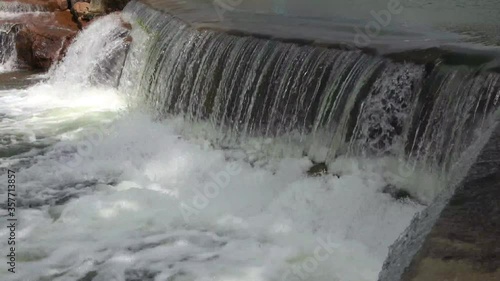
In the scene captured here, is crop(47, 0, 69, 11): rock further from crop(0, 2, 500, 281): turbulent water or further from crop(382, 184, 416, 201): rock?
crop(382, 184, 416, 201): rock

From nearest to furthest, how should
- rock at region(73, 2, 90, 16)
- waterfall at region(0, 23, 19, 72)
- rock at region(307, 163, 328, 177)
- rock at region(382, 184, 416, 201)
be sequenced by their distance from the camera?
rock at region(382, 184, 416, 201), rock at region(307, 163, 328, 177), waterfall at region(0, 23, 19, 72), rock at region(73, 2, 90, 16)

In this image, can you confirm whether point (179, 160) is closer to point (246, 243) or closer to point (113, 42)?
point (246, 243)

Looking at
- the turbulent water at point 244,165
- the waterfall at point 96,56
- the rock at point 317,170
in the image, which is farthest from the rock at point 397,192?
the waterfall at point 96,56

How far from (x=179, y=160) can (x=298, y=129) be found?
55.6 inches

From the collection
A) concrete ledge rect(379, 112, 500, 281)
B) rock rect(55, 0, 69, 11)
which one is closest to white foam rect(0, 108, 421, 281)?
concrete ledge rect(379, 112, 500, 281)

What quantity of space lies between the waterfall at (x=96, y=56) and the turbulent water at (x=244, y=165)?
1.78 m

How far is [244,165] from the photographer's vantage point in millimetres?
5645

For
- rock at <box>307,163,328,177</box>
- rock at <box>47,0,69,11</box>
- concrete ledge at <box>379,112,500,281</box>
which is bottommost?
rock at <box>307,163,328,177</box>

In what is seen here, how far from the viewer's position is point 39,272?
3998 mm

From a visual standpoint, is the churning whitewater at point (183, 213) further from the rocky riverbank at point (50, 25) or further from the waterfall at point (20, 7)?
the waterfall at point (20, 7)

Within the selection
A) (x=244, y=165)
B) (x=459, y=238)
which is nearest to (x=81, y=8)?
(x=244, y=165)

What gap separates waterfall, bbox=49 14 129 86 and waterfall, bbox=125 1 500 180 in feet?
5.24

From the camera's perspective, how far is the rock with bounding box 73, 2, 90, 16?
37.5 ft

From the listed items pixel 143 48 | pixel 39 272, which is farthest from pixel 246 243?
pixel 143 48
